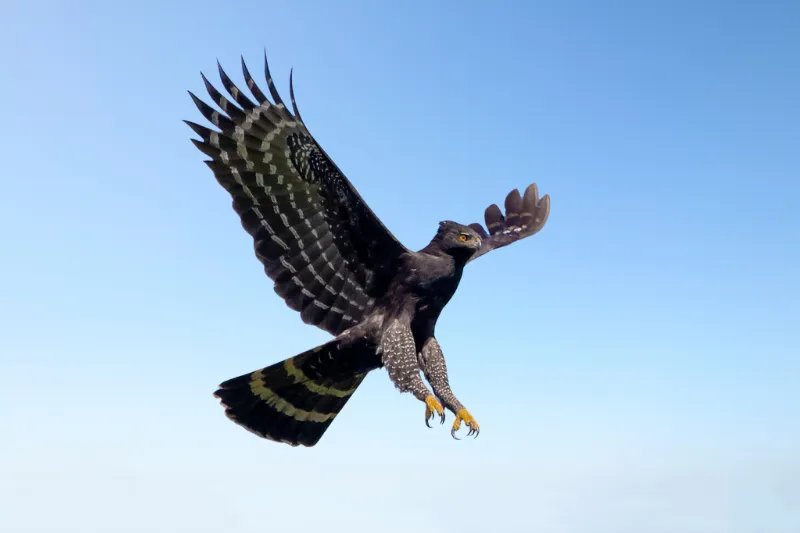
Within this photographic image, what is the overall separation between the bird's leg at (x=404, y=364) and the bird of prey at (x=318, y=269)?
1 centimetres

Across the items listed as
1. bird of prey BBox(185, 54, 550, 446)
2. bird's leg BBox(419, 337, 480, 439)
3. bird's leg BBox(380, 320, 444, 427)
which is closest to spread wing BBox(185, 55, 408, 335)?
bird of prey BBox(185, 54, 550, 446)

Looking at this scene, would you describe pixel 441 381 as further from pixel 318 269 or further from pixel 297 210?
pixel 297 210

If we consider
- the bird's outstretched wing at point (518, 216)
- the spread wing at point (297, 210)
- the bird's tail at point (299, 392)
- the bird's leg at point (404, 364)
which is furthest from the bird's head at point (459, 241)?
the bird's outstretched wing at point (518, 216)

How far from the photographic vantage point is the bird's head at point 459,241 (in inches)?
289

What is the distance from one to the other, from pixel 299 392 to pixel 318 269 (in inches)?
60.6

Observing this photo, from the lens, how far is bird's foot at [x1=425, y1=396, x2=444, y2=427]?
6.57 meters

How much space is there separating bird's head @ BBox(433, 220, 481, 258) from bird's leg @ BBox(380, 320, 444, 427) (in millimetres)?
978

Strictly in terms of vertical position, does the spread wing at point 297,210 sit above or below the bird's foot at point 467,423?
above

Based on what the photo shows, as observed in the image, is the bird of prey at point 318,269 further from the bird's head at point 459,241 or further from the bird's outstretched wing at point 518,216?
the bird's outstretched wing at point 518,216

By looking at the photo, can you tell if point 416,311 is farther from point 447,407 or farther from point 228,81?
point 228,81

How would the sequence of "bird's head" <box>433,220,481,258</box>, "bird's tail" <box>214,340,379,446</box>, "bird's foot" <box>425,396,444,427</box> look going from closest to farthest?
1. "bird's foot" <box>425,396,444,427</box>
2. "bird's head" <box>433,220,481,258</box>
3. "bird's tail" <box>214,340,379,446</box>

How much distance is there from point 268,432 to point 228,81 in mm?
3927

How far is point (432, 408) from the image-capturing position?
21.6 feet

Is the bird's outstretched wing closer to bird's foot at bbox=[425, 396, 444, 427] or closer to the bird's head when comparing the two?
the bird's head
